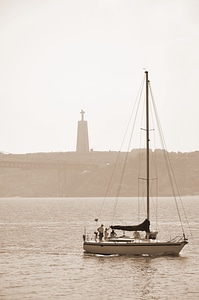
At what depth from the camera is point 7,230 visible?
83688mm

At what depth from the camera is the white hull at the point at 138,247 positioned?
47500mm

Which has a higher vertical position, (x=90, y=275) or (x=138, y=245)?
(x=138, y=245)

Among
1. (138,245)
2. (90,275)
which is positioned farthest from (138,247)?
(90,275)

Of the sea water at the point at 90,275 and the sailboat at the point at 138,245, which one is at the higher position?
the sailboat at the point at 138,245

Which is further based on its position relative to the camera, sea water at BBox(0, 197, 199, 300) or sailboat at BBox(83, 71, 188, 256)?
sailboat at BBox(83, 71, 188, 256)

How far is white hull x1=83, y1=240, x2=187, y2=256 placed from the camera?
47500mm

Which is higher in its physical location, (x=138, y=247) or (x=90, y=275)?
(x=138, y=247)

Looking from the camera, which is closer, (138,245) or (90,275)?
(90,275)

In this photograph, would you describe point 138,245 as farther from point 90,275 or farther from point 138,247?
point 90,275

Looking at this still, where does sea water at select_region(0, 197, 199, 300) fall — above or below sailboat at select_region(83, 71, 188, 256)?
below

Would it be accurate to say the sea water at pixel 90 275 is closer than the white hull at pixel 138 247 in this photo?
Yes

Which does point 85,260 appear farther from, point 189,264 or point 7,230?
point 7,230

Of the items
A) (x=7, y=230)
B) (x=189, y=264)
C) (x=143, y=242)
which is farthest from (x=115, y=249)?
(x=7, y=230)

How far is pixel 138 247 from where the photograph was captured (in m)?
47.4
